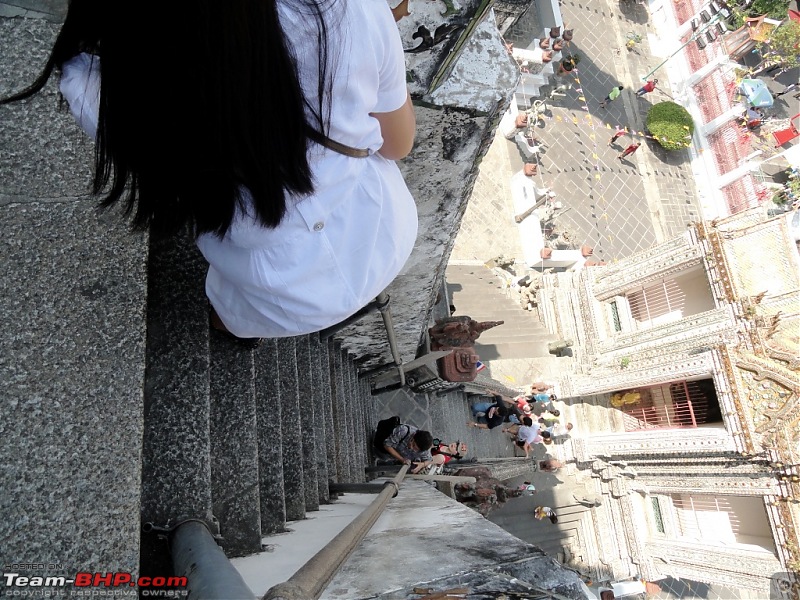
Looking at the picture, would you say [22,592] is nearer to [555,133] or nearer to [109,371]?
[109,371]

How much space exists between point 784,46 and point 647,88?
412 cm

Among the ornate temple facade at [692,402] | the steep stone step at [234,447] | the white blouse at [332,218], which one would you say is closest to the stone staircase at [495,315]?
the ornate temple facade at [692,402]

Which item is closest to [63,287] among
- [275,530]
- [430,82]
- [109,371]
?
[109,371]

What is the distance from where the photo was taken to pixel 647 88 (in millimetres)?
15273

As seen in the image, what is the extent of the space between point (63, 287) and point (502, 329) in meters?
10.5

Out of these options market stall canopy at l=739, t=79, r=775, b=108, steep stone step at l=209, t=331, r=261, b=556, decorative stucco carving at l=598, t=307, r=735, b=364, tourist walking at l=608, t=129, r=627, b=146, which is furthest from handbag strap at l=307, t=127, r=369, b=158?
market stall canopy at l=739, t=79, r=775, b=108

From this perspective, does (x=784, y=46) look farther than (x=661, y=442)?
Yes

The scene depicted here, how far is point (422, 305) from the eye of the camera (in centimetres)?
502

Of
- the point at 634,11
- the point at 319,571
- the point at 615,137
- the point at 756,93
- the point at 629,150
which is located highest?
the point at 634,11

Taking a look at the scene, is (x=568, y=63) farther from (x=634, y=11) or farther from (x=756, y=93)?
(x=756, y=93)

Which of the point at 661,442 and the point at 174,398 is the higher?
the point at 174,398

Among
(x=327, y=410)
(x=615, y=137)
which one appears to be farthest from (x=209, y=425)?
(x=615, y=137)

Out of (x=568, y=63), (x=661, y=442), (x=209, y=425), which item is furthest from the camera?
(x=568, y=63)

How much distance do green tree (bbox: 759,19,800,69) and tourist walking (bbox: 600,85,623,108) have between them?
15.2 feet
